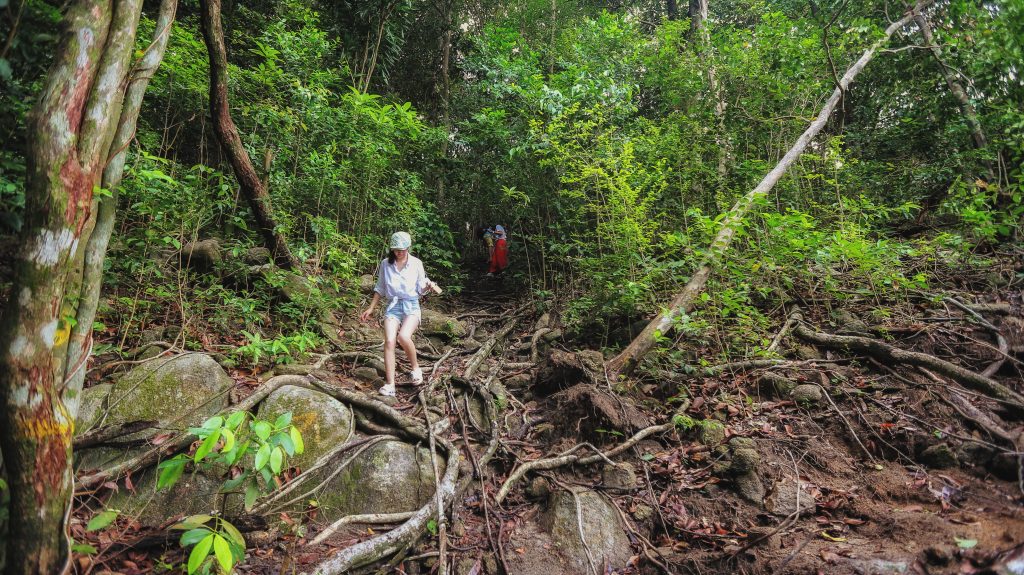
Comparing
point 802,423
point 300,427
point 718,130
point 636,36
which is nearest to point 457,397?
point 300,427

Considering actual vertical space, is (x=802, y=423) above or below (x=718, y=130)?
below

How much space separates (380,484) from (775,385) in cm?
386

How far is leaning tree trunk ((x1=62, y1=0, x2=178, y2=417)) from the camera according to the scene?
220 centimetres

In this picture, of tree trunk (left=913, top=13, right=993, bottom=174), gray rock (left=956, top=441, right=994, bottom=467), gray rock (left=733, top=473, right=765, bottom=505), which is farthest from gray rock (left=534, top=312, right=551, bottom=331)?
tree trunk (left=913, top=13, right=993, bottom=174)

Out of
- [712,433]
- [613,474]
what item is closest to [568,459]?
[613,474]

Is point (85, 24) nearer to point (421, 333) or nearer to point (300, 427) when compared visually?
point (300, 427)

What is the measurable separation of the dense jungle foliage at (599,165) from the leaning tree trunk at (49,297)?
0.29 metres

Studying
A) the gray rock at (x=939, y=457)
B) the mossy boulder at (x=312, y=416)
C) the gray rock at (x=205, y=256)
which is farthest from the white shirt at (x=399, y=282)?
the gray rock at (x=939, y=457)

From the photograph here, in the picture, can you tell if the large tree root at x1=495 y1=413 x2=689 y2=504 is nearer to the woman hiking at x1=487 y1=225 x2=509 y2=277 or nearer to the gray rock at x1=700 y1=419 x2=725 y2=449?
the gray rock at x1=700 y1=419 x2=725 y2=449

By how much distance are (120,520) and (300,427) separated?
3.88ft

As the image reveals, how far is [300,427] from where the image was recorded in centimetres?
362

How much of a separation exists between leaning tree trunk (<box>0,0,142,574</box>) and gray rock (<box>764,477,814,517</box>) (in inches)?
164

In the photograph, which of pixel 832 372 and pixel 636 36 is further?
pixel 636 36

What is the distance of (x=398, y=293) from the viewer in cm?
479
